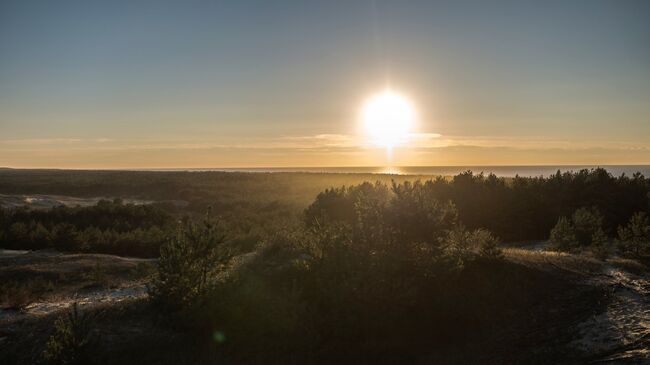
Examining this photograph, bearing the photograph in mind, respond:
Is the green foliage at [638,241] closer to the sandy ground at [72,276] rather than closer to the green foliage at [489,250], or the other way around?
the green foliage at [489,250]

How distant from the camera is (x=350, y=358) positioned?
10234 millimetres

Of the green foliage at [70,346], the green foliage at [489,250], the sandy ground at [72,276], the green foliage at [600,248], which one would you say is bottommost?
the sandy ground at [72,276]

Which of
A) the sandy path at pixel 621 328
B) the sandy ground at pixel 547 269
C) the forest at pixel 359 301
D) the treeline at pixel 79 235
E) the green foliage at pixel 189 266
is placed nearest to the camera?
the sandy path at pixel 621 328

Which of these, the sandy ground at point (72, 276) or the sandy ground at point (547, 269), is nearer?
the sandy ground at point (547, 269)

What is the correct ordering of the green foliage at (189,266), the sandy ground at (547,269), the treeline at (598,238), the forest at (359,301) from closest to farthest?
the sandy ground at (547,269) < the forest at (359,301) < the green foliage at (189,266) < the treeline at (598,238)

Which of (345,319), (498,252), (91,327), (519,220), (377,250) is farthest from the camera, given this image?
(519,220)

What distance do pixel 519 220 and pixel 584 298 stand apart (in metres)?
15.2

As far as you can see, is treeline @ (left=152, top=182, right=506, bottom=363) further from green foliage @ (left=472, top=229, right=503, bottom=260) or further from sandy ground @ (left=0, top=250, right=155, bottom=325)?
sandy ground @ (left=0, top=250, right=155, bottom=325)

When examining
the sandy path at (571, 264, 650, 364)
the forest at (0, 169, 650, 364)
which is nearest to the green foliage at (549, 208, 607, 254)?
the forest at (0, 169, 650, 364)

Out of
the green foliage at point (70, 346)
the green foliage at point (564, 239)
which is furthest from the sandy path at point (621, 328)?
the green foliage at point (70, 346)

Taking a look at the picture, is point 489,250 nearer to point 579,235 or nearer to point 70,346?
point 579,235

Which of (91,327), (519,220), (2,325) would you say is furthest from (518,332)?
(519,220)

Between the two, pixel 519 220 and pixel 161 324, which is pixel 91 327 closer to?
pixel 161 324

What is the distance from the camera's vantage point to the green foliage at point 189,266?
35.6ft
